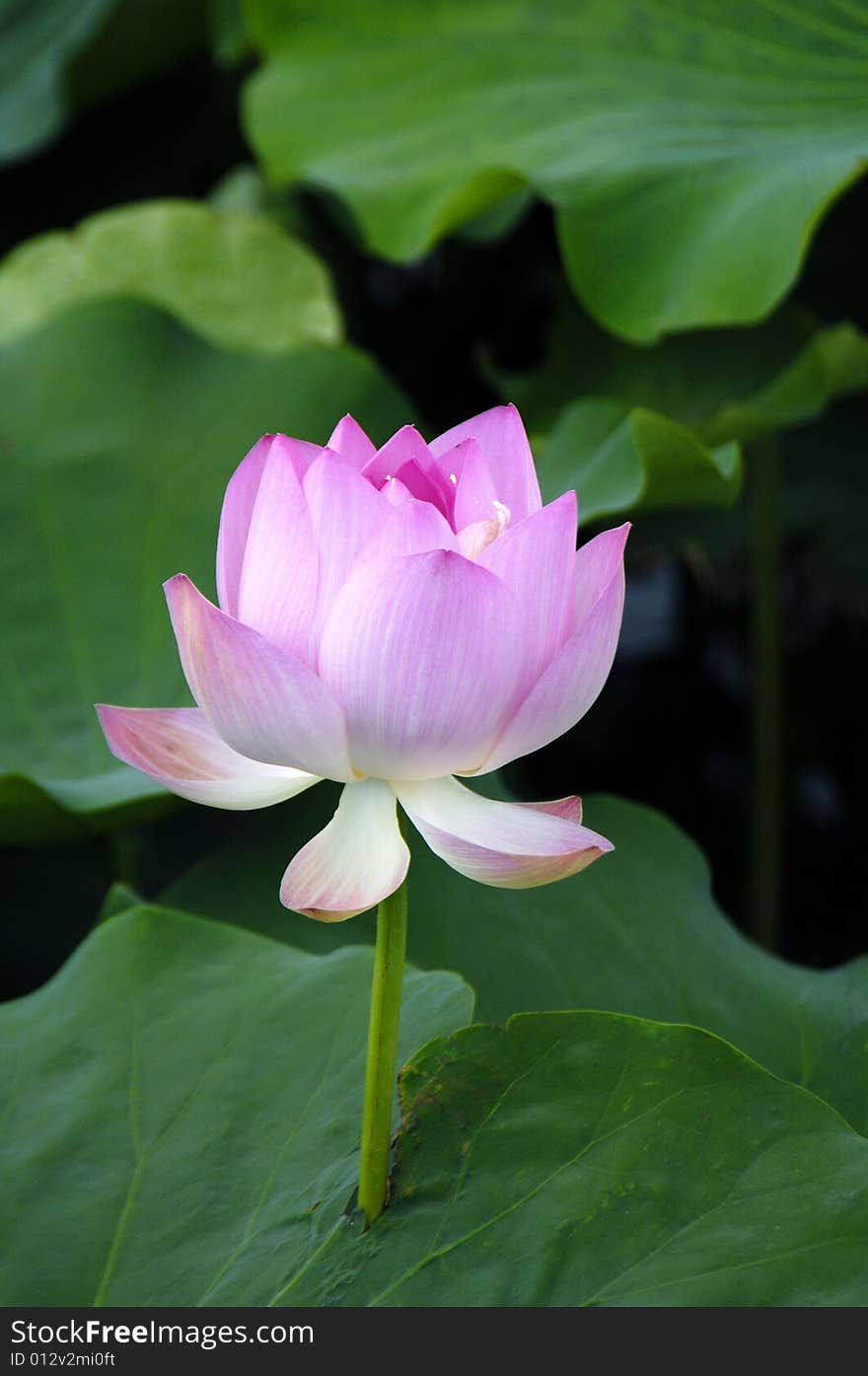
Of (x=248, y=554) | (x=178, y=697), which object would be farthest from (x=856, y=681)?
(x=248, y=554)

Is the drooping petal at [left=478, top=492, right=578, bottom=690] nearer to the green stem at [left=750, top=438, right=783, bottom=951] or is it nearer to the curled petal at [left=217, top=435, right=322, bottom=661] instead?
the curled petal at [left=217, top=435, right=322, bottom=661]

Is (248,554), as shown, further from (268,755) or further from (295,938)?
(295,938)

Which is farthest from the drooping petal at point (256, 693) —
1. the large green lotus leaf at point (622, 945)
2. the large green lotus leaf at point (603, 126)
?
the large green lotus leaf at point (603, 126)

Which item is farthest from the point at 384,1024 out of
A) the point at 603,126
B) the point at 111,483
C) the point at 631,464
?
the point at 603,126

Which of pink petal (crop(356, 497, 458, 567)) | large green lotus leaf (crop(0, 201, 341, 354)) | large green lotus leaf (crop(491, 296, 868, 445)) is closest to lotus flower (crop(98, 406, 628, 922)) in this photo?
pink petal (crop(356, 497, 458, 567))

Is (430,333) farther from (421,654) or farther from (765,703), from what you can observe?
(421,654)

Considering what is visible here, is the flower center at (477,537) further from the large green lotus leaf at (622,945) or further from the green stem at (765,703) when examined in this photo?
the green stem at (765,703)
